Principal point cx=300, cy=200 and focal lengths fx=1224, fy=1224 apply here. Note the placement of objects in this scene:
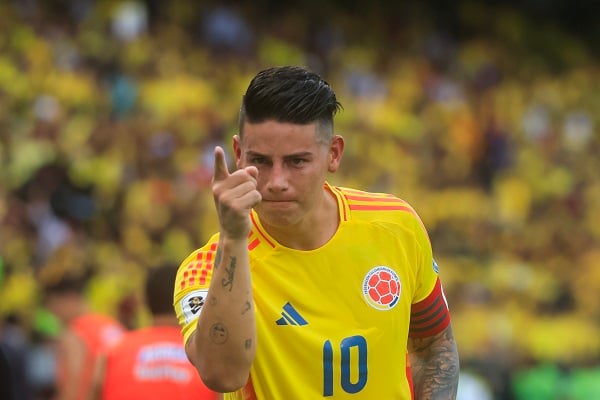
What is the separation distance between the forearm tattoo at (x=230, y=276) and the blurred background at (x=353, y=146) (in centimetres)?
513

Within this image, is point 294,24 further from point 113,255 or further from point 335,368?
point 335,368

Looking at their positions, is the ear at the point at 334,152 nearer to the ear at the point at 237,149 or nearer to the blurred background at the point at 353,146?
the ear at the point at 237,149

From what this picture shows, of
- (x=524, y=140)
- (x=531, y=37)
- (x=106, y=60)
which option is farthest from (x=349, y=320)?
(x=531, y=37)

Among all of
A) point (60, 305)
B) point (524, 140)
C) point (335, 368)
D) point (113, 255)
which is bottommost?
point (335, 368)

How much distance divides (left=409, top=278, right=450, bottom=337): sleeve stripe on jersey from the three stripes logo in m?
0.48

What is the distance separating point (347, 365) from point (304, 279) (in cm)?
32

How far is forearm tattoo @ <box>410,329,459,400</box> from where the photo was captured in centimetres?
437

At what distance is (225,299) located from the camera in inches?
141

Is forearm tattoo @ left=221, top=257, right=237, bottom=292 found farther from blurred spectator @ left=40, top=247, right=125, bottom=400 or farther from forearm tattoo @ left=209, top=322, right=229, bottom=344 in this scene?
blurred spectator @ left=40, top=247, right=125, bottom=400

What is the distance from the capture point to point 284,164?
3.77 metres

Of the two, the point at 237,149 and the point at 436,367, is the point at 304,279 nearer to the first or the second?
the point at 237,149

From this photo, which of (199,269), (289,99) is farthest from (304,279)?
(289,99)

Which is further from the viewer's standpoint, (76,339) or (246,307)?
(76,339)

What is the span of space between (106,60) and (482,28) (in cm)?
1068
